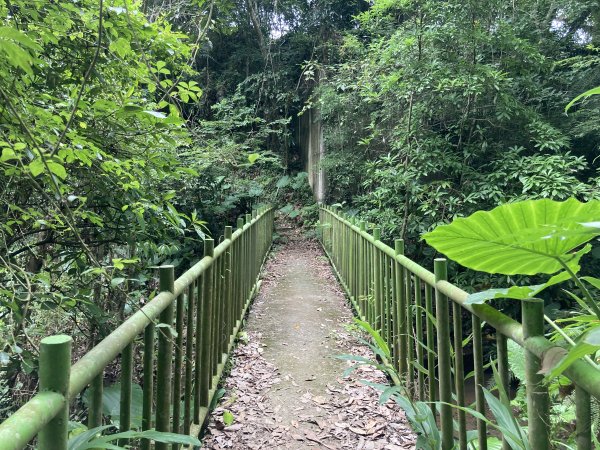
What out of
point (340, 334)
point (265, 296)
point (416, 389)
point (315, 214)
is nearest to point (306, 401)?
point (416, 389)

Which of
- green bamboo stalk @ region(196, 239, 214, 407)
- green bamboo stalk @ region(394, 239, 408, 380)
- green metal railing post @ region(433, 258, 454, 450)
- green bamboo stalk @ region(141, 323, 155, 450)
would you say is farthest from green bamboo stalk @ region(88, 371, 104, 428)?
green bamboo stalk @ region(394, 239, 408, 380)

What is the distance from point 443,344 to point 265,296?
378 centimetres

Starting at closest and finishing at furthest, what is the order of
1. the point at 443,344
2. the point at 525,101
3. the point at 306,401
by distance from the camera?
the point at 443,344 → the point at 306,401 → the point at 525,101

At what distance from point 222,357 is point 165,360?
54.3 inches

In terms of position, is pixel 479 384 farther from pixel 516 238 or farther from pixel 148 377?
pixel 148 377

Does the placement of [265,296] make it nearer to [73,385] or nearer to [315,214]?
[73,385]

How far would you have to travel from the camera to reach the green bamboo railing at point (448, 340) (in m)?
1.07

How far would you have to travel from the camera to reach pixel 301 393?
2.88m

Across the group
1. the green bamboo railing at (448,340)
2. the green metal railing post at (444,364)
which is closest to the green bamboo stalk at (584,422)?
the green bamboo railing at (448,340)

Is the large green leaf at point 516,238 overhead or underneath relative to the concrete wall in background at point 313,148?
underneath

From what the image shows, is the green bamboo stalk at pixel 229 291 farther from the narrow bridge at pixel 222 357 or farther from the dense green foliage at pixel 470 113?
the dense green foliage at pixel 470 113

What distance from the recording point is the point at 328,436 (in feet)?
7.93

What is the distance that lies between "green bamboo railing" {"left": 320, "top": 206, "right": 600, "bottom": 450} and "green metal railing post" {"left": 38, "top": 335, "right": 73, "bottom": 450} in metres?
1.05

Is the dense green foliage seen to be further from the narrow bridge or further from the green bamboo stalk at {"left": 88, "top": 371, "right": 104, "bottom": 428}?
the green bamboo stalk at {"left": 88, "top": 371, "right": 104, "bottom": 428}
